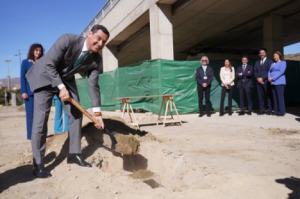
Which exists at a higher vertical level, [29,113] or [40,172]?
[29,113]

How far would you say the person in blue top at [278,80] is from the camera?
32.0ft

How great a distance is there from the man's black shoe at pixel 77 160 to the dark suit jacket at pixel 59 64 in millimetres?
945

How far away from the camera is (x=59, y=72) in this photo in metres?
4.31

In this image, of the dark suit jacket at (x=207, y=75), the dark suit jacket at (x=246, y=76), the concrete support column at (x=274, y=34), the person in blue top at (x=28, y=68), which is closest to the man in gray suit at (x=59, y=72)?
the person in blue top at (x=28, y=68)

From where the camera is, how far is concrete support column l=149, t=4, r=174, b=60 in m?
13.8

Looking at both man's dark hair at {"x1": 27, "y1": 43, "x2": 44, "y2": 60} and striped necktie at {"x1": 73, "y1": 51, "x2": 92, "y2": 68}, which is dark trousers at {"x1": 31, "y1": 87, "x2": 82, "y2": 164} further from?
man's dark hair at {"x1": 27, "y1": 43, "x2": 44, "y2": 60}

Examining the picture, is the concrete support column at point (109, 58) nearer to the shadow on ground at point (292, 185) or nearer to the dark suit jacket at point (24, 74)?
the dark suit jacket at point (24, 74)

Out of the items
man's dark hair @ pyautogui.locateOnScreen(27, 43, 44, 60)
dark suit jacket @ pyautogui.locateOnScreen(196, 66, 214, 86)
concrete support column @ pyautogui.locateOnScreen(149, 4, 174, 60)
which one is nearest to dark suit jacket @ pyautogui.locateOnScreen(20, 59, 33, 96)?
man's dark hair @ pyautogui.locateOnScreen(27, 43, 44, 60)

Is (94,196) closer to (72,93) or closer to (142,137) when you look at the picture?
(72,93)

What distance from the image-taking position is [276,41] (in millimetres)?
17047

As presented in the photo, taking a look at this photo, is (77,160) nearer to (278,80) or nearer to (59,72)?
(59,72)

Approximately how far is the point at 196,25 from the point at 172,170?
52.5 ft

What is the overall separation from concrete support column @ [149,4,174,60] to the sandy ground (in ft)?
24.6

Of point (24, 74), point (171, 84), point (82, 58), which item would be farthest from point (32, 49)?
point (171, 84)
